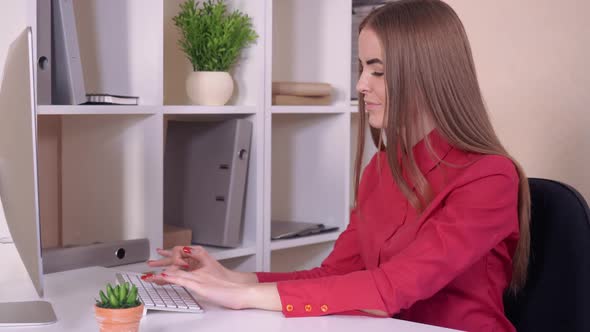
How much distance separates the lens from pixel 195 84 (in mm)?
2105

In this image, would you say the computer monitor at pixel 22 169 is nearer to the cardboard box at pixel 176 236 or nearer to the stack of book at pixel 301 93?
the cardboard box at pixel 176 236

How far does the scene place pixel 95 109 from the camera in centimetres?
176

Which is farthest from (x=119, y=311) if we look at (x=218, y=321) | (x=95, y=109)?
(x=95, y=109)

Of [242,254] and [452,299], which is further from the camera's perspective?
[242,254]

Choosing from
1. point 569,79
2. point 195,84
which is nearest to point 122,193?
point 195,84

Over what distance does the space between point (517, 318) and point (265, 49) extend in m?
1.04

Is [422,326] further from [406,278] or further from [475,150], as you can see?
[475,150]

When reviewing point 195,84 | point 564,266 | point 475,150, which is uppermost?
point 195,84

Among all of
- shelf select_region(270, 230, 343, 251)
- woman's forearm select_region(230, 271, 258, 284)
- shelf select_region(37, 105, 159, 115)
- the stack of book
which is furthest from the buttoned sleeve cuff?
the stack of book

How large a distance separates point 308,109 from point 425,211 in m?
0.90

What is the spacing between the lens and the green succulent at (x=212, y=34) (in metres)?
2.10

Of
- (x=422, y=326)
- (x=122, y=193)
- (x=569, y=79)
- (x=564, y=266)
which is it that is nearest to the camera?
(x=422, y=326)

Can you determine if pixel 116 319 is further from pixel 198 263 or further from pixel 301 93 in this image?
pixel 301 93

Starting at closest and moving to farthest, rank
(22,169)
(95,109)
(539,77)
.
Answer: (22,169), (95,109), (539,77)
